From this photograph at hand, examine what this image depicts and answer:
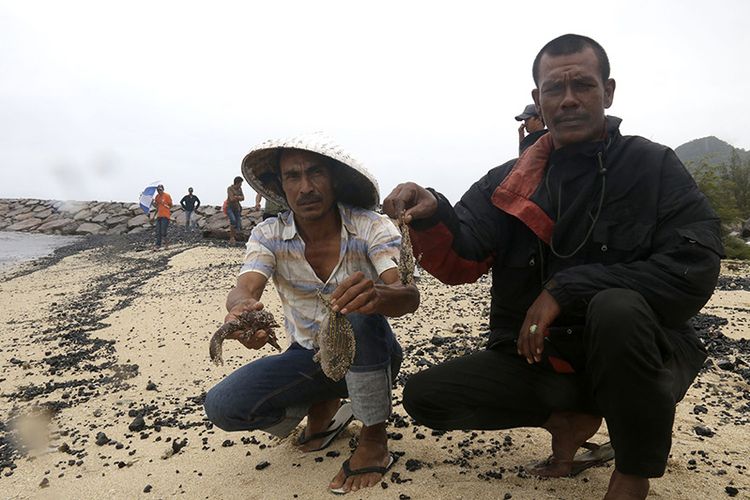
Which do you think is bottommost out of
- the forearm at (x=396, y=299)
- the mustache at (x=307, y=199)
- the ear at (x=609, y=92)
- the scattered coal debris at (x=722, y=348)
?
the scattered coal debris at (x=722, y=348)

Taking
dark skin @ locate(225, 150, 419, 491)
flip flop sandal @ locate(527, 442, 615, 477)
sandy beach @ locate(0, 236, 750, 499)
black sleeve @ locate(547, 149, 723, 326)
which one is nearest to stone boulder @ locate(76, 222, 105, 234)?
sandy beach @ locate(0, 236, 750, 499)

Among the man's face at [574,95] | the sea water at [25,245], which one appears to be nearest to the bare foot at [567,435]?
the man's face at [574,95]

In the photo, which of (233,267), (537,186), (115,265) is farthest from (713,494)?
(115,265)

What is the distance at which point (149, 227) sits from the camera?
30406 mm

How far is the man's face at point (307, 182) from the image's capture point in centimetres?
297

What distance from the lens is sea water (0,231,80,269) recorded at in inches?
908

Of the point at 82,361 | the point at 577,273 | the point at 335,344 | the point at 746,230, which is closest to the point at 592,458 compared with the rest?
the point at 577,273

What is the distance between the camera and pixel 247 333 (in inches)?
104

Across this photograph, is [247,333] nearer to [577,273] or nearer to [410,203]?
[410,203]

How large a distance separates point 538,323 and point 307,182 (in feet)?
4.57

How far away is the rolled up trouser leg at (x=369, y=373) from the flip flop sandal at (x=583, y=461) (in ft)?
2.70

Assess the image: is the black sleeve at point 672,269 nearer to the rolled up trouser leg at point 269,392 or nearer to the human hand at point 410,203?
the human hand at point 410,203

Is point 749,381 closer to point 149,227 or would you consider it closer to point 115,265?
point 115,265

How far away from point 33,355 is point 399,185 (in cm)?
607
